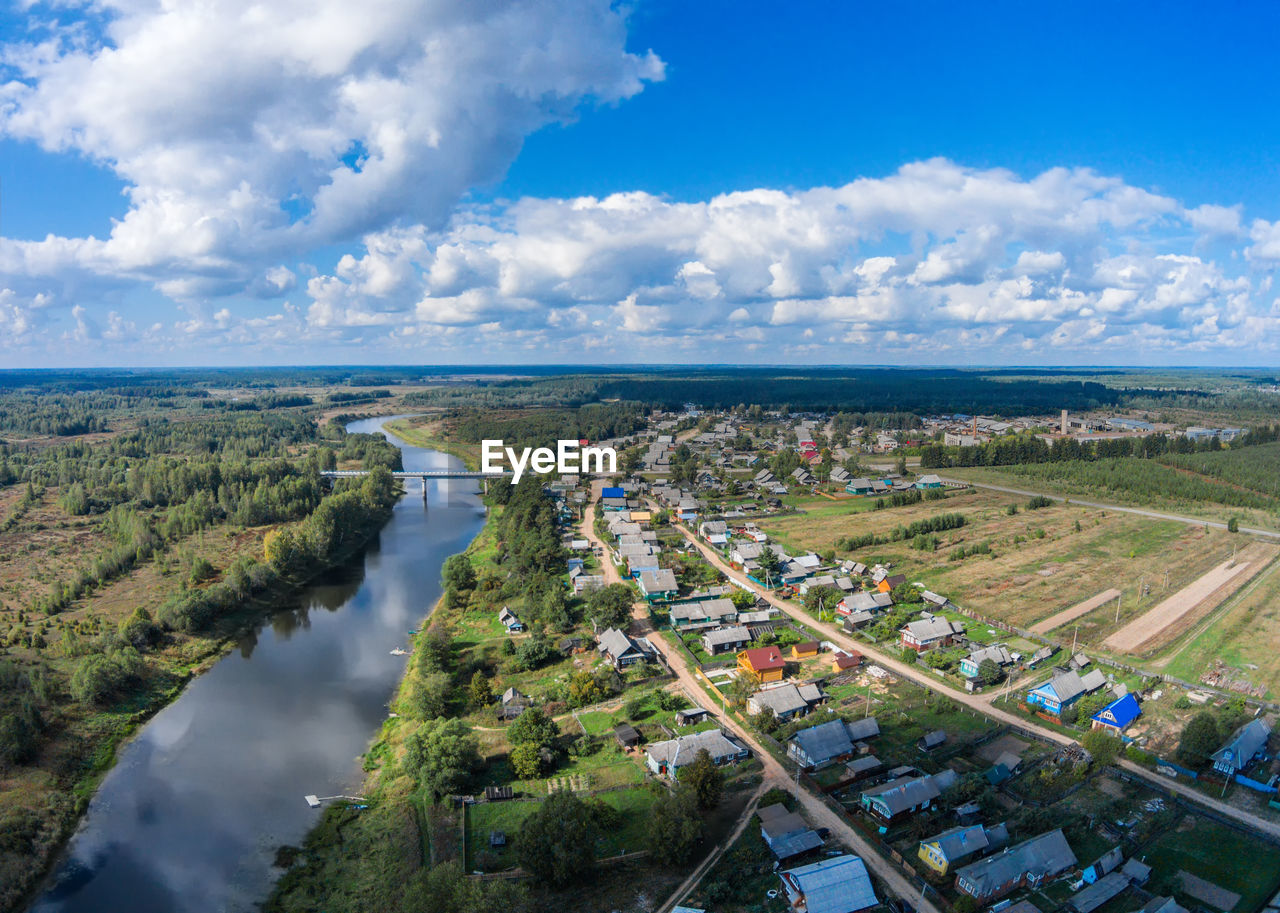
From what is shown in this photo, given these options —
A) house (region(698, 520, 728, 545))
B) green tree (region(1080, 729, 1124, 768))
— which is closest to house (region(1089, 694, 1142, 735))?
green tree (region(1080, 729, 1124, 768))

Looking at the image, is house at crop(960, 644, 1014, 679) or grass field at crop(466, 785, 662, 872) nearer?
grass field at crop(466, 785, 662, 872)

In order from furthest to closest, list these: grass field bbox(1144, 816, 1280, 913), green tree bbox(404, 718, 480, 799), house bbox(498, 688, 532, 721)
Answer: house bbox(498, 688, 532, 721) → green tree bbox(404, 718, 480, 799) → grass field bbox(1144, 816, 1280, 913)

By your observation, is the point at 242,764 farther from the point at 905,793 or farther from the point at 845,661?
the point at 845,661

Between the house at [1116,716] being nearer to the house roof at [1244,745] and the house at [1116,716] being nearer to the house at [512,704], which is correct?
the house roof at [1244,745]

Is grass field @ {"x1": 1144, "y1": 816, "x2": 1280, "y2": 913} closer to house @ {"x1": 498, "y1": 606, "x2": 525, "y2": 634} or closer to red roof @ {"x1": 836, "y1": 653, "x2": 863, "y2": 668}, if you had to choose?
red roof @ {"x1": 836, "y1": 653, "x2": 863, "y2": 668}

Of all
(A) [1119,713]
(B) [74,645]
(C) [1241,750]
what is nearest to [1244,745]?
(C) [1241,750]

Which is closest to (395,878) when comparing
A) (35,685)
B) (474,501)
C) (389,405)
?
(35,685)
